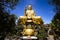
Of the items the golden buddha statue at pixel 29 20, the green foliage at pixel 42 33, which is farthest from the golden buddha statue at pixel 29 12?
the green foliage at pixel 42 33

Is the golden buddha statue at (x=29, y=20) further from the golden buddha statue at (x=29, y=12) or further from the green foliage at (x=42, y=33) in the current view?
the green foliage at (x=42, y=33)

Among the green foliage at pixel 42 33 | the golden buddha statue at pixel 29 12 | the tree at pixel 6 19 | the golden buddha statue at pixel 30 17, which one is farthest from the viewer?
the golden buddha statue at pixel 29 12

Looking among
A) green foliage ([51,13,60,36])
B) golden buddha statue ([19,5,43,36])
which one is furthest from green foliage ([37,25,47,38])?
green foliage ([51,13,60,36])

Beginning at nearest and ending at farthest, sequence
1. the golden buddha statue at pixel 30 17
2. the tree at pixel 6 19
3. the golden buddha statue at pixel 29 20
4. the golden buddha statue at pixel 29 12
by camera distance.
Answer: the tree at pixel 6 19
the golden buddha statue at pixel 29 20
the golden buddha statue at pixel 30 17
the golden buddha statue at pixel 29 12

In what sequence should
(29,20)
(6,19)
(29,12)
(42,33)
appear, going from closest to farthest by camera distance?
(6,19) → (42,33) → (29,20) → (29,12)

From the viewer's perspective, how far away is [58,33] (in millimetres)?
9523

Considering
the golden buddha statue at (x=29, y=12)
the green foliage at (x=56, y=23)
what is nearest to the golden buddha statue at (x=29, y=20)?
the golden buddha statue at (x=29, y=12)

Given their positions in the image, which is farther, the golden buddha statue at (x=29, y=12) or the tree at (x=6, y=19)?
the golden buddha statue at (x=29, y=12)

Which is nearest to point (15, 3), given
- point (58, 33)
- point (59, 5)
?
point (59, 5)

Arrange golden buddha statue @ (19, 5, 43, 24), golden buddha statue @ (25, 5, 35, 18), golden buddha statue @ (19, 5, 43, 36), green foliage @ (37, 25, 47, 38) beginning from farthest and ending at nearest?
golden buddha statue @ (25, 5, 35, 18), golden buddha statue @ (19, 5, 43, 24), golden buddha statue @ (19, 5, 43, 36), green foliage @ (37, 25, 47, 38)

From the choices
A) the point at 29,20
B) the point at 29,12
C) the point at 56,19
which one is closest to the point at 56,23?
the point at 56,19

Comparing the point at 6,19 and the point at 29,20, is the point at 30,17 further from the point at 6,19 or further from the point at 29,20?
the point at 6,19

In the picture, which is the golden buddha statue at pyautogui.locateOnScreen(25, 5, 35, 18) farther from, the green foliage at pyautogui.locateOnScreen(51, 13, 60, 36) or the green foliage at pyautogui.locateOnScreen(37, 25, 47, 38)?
the green foliage at pyautogui.locateOnScreen(51, 13, 60, 36)

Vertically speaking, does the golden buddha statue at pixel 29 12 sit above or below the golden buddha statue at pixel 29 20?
above
